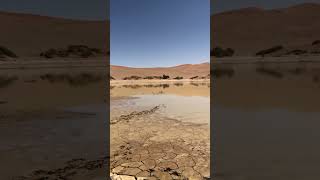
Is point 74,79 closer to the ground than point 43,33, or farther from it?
closer to the ground

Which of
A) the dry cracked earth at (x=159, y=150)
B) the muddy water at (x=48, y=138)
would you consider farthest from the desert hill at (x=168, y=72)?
the dry cracked earth at (x=159, y=150)

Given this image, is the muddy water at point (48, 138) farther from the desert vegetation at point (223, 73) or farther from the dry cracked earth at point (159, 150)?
the desert vegetation at point (223, 73)

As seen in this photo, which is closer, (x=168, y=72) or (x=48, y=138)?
(x=48, y=138)

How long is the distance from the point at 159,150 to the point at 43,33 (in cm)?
4099

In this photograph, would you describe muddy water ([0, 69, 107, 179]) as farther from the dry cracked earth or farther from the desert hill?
the desert hill

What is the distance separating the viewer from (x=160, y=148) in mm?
3256

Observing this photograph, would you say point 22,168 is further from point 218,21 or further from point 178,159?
point 218,21

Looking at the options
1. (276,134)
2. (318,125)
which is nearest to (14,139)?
(276,134)

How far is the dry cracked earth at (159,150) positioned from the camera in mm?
2504

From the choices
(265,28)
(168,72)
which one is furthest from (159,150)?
(168,72)

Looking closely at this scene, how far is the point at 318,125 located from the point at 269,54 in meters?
23.5

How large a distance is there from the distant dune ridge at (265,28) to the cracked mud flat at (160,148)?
28.0 meters

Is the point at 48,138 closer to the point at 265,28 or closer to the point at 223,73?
the point at 223,73

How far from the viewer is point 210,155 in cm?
290
